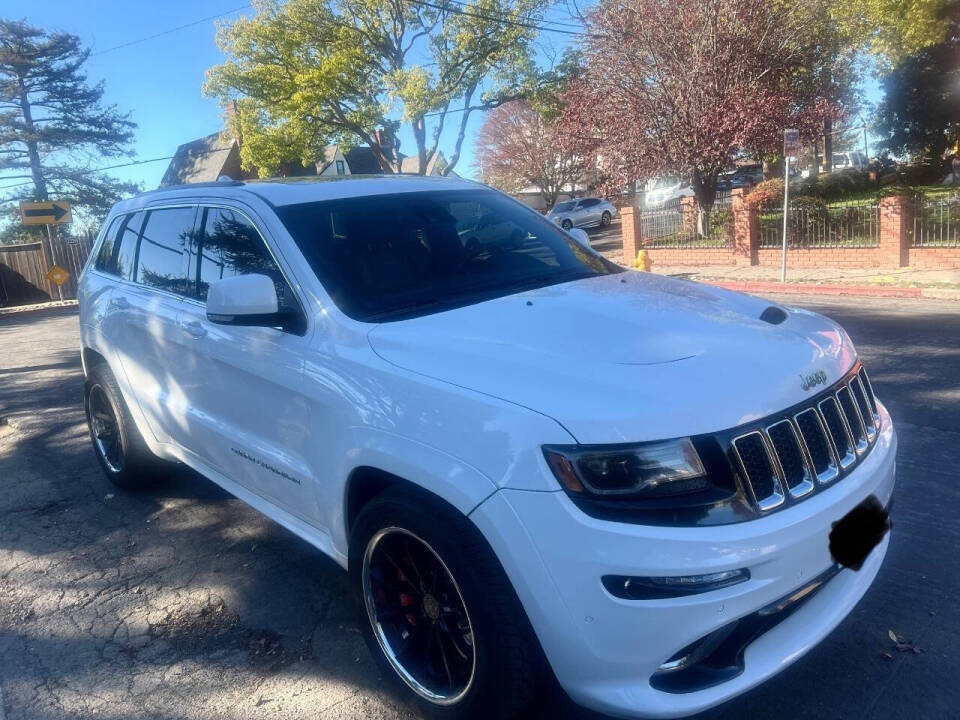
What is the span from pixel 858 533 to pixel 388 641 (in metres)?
1.69

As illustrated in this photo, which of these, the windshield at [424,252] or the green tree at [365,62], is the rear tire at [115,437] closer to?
the windshield at [424,252]

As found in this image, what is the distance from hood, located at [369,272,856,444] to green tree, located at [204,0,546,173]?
26792mm

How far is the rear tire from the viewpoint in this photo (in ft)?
16.6

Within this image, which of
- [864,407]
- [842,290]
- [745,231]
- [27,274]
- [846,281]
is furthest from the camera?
[27,274]

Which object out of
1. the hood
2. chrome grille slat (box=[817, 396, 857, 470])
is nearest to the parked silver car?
the hood

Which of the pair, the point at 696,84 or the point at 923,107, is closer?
the point at 696,84

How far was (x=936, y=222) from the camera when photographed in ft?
49.7

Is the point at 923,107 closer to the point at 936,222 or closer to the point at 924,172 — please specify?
the point at 924,172

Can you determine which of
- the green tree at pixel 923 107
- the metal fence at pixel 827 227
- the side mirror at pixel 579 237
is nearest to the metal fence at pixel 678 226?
the metal fence at pixel 827 227

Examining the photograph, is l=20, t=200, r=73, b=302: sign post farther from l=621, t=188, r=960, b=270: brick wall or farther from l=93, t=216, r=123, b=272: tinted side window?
l=93, t=216, r=123, b=272: tinted side window

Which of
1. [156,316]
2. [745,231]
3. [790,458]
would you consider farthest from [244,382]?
[745,231]

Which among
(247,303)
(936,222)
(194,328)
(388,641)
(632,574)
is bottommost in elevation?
(388,641)

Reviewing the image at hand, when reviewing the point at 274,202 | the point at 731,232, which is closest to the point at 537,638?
the point at 274,202

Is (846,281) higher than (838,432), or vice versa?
(838,432)
